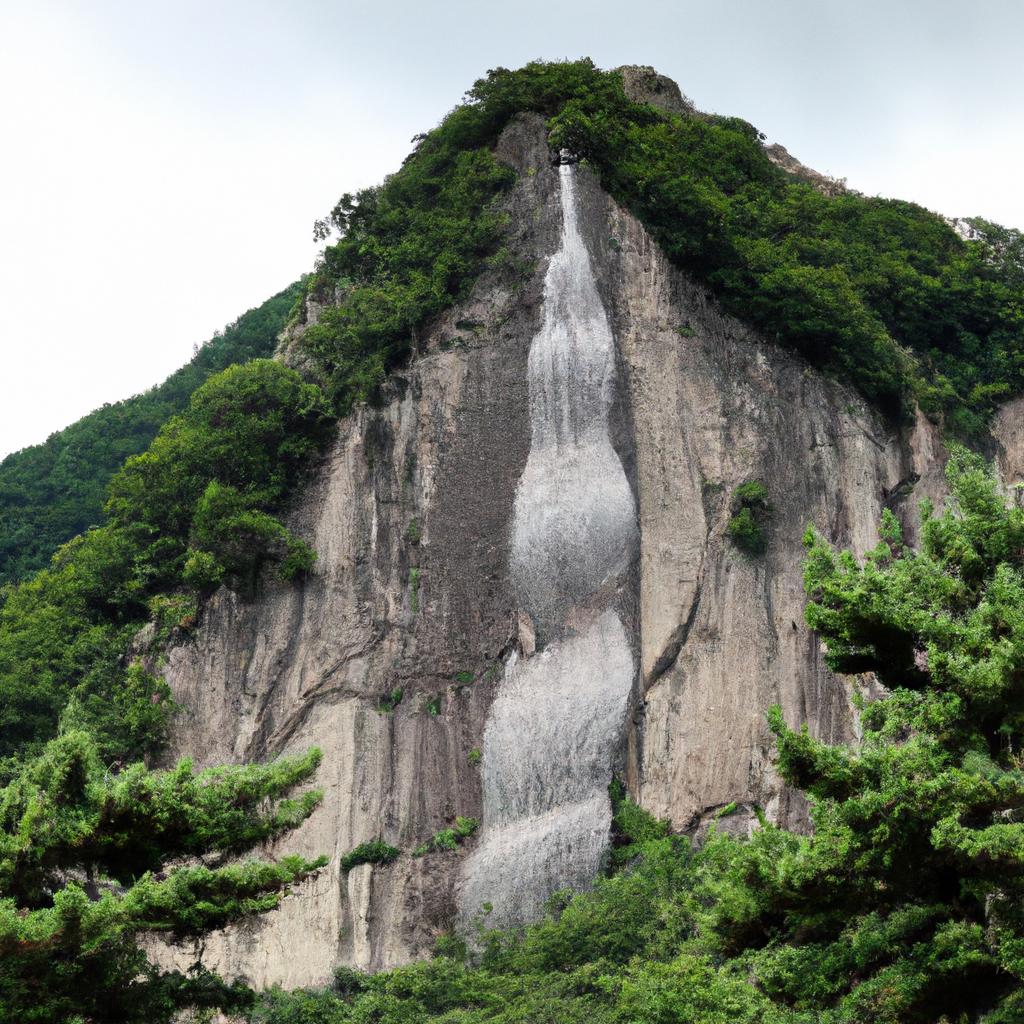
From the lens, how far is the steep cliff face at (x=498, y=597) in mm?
30062

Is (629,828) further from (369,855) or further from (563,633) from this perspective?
(369,855)

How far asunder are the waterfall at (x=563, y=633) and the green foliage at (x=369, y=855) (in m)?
1.64

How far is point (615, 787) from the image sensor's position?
29.8 meters

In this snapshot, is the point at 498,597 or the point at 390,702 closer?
the point at 390,702

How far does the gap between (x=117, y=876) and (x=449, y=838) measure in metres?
15.4

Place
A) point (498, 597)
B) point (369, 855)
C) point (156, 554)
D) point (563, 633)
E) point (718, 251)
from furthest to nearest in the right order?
point (718, 251) → point (156, 554) → point (498, 597) → point (563, 633) → point (369, 855)

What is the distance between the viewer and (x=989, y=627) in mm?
14086

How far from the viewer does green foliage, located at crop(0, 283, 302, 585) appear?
46062 millimetres

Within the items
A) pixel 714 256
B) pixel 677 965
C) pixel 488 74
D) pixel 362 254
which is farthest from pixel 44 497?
pixel 677 965

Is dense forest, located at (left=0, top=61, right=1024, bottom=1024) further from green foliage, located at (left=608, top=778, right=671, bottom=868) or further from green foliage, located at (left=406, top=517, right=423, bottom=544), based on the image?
green foliage, located at (left=406, top=517, right=423, bottom=544)

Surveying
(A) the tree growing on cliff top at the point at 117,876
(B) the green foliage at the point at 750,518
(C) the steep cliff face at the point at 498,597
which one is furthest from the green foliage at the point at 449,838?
(A) the tree growing on cliff top at the point at 117,876

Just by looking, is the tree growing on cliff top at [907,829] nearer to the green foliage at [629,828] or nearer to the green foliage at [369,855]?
the green foliage at [629,828]

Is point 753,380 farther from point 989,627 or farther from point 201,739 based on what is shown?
point 989,627

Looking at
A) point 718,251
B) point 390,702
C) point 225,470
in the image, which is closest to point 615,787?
point 390,702
